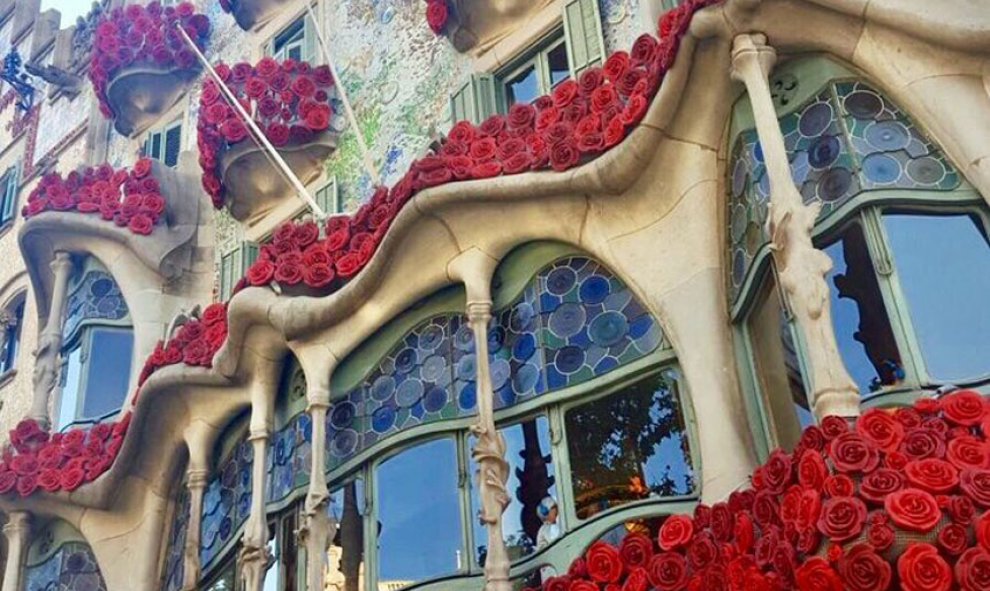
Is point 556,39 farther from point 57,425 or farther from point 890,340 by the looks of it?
point 57,425

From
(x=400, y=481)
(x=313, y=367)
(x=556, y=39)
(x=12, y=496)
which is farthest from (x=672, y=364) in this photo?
(x=12, y=496)

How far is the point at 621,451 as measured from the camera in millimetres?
7805

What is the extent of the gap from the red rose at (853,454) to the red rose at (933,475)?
0.53 feet

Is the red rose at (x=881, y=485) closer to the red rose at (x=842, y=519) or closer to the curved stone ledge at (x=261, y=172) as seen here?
the red rose at (x=842, y=519)

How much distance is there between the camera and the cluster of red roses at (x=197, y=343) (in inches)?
400

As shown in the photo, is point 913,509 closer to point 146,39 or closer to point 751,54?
point 751,54

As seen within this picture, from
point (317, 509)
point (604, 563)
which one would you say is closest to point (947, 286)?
point (604, 563)

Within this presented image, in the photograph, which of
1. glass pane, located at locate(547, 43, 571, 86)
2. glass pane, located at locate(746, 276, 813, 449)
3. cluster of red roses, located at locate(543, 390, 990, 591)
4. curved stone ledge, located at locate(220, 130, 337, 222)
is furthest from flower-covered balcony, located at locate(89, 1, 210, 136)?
cluster of red roses, located at locate(543, 390, 990, 591)

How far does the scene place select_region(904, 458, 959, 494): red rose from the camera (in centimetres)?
516

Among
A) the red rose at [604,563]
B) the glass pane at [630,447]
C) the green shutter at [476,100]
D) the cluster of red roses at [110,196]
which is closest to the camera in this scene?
the red rose at [604,563]

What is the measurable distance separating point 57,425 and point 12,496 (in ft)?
4.91

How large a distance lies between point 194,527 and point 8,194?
10720mm

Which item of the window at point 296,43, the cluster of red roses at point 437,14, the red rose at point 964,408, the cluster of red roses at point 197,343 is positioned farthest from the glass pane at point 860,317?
the window at point 296,43

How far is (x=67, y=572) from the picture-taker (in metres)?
11.8
